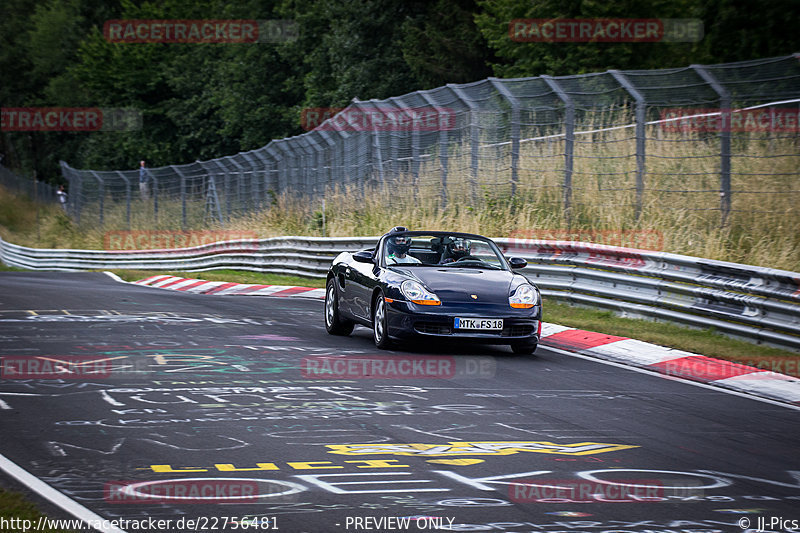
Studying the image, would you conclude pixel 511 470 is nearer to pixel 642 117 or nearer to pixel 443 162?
pixel 642 117

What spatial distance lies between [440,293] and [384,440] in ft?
14.0

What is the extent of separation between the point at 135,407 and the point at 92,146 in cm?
6898

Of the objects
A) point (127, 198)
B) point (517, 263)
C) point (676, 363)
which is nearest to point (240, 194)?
point (127, 198)

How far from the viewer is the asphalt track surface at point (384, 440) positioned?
5090 mm

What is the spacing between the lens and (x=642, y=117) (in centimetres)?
1547

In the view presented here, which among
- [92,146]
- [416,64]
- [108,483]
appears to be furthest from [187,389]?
[92,146]

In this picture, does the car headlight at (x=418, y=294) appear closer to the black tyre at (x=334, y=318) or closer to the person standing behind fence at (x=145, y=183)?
the black tyre at (x=334, y=318)

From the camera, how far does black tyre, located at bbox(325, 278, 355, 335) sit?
42.0 ft

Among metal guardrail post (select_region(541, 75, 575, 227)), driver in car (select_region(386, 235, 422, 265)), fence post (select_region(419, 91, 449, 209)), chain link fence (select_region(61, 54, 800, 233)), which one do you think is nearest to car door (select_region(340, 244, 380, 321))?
driver in car (select_region(386, 235, 422, 265))
